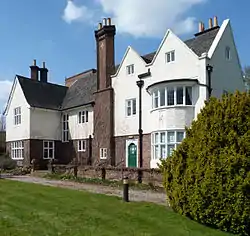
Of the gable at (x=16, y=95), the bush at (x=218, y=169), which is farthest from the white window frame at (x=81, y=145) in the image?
the bush at (x=218, y=169)

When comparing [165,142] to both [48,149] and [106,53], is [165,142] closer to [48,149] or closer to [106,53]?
[106,53]

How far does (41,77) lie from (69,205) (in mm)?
33891

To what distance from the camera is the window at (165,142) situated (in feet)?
79.7

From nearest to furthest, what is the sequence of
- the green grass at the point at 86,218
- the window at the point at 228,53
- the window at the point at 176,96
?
the green grass at the point at 86,218 < the window at the point at 176,96 < the window at the point at 228,53

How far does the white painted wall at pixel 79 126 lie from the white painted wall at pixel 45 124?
1.74 m

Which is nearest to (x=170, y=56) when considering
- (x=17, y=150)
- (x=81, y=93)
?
(x=81, y=93)

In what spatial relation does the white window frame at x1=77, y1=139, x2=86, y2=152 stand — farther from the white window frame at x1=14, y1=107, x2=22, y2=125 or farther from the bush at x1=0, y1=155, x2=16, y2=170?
the white window frame at x1=14, y1=107, x2=22, y2=125

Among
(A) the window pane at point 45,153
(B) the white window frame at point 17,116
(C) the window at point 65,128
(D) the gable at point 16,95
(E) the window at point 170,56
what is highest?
(E) the window at point 170,56

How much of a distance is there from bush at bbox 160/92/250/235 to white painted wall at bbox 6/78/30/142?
26993mm

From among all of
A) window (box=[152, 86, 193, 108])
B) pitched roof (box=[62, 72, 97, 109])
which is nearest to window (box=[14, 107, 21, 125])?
pitched roof (box=[62, 72, 97, 109])

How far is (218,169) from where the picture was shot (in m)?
10.4

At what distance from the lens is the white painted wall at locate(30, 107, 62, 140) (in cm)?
3584

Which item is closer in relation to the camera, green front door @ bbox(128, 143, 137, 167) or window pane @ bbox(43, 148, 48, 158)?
green front door @ bbox(128, 143, 137, 167)

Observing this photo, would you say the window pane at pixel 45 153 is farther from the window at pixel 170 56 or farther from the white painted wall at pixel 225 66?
the white painted wall at pixel 225 66
